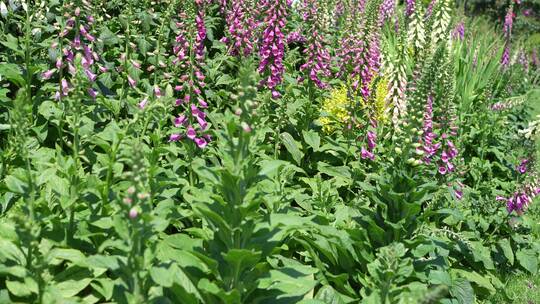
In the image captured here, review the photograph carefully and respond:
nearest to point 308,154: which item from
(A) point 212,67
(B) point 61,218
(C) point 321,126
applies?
(C) point 321,126

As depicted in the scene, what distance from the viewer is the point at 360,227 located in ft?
15.4

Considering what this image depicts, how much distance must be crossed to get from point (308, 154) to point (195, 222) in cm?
196

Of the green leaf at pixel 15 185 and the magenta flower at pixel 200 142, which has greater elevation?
the green leaf at pixel 15 185

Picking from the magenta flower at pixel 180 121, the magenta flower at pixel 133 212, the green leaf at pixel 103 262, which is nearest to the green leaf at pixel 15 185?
the green leaf at pixel 103 262

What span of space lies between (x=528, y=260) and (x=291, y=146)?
8.27 ft

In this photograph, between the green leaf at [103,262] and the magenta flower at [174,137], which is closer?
the green leaf at [103,262]

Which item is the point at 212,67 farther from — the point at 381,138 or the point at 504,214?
the point at 504,214

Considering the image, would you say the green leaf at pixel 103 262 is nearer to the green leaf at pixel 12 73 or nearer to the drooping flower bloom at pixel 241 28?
the green leaf at pixel 12 73

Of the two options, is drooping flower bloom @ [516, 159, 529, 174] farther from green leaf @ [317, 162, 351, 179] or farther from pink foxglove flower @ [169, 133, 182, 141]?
pink foxglove flower @ [169, 133, 182, 141]

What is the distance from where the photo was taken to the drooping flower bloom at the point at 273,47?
584cm

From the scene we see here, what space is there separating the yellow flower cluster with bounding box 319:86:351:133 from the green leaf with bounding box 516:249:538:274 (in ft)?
6.99

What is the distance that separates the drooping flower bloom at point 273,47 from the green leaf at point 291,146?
1.45 ft

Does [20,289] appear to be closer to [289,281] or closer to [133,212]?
[133,212]

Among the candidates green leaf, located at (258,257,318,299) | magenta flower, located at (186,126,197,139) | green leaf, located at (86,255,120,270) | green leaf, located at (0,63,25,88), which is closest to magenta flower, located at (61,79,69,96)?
green leaf, located at (0,63,25,88)
